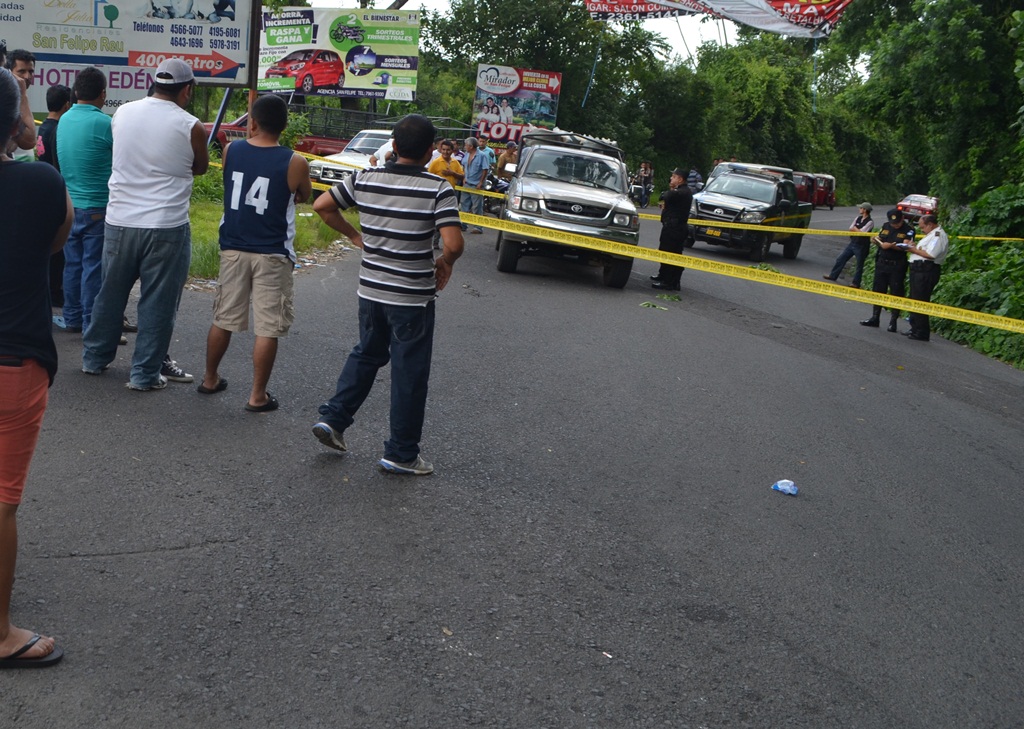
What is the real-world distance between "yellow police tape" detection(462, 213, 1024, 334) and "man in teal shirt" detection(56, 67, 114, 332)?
271 inches

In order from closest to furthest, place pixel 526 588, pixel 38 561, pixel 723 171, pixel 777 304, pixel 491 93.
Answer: pixel 38 561 → pixel 526 588 → pixel 777 304 → pixel 723 171 → pixel 491 93

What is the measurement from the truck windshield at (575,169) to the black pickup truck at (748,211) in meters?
5.83

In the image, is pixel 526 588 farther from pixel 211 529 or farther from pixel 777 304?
pixel 777 304

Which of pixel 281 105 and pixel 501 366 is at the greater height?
pixel 281 105

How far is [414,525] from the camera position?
17.3ft

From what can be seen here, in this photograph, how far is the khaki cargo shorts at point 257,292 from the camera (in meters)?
6.56

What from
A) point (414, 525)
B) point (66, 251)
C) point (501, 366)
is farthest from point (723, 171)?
point (414, 525)

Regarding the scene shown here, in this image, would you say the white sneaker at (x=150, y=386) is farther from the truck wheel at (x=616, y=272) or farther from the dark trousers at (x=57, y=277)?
the truck wheel at (x=616, y=272)

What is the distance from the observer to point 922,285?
15.5 meters

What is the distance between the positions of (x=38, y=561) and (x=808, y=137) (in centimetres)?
5596

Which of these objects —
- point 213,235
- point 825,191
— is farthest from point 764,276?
point 825,191

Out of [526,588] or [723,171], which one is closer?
[526,588]

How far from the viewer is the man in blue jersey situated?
6.40 meters

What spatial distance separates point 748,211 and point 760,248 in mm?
942
